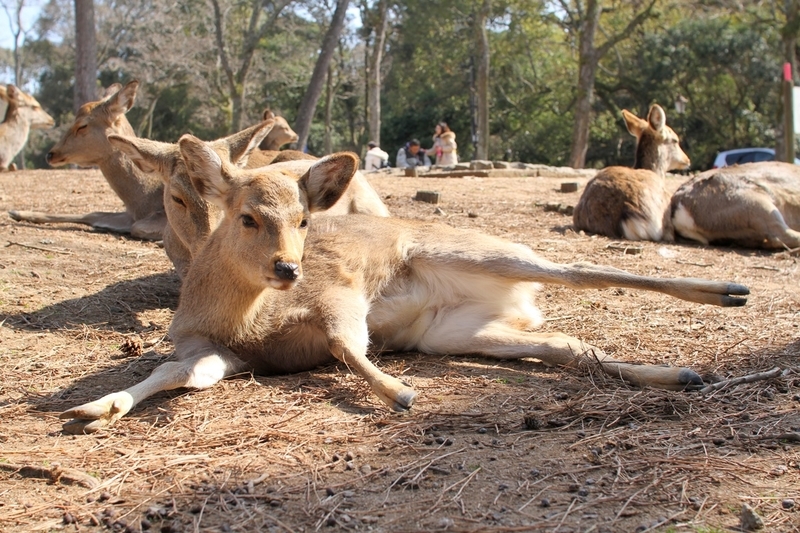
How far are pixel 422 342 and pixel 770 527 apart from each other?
9.31ft

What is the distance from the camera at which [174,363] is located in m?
4.53

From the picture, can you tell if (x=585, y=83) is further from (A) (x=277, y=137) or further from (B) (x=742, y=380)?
(B) (x=742, y=380)

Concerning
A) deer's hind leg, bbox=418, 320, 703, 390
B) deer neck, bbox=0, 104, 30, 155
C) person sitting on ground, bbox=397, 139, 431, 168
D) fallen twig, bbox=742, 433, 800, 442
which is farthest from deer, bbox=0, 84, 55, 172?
fallen twig, bbox=742, 433, 800, 442

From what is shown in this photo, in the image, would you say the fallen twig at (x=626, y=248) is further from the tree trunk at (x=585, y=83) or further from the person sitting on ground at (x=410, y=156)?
the tree trunk at (x=585, y=83)

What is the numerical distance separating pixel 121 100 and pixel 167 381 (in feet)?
23.3

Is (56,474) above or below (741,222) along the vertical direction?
below

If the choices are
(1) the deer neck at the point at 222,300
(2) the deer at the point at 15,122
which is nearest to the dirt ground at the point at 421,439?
(1) the deer neck at the point at 222,300

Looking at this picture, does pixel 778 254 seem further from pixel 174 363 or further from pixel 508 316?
pixel 174 363

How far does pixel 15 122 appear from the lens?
1819 cm

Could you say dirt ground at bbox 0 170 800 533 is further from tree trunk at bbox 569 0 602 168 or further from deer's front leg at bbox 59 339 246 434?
tree trunk at bbox 569 0 602 168

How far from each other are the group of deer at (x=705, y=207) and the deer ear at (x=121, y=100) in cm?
580

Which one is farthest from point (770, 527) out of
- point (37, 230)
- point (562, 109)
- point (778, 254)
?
point (562, 109)

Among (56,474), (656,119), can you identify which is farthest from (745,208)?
(56,474)

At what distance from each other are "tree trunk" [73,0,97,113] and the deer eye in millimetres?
13912
